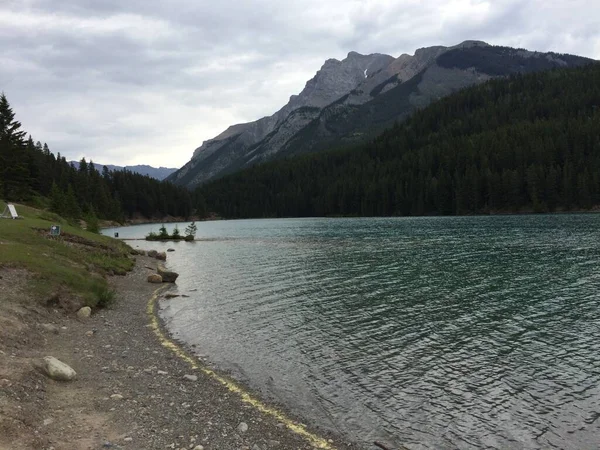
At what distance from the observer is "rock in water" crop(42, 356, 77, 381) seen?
1566cm

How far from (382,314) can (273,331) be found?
313 inches

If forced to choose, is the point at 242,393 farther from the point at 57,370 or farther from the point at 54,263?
the point at 54,263

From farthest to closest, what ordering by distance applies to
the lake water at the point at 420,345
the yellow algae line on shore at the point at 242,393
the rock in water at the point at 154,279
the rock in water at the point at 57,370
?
the rock in water at the point at 154,279 < the rock in water at the point at 57,370 < the lake water at the point at 420,345 < the yellow algae line on shore at the point at 242,393

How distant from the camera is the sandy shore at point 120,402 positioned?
38.8ft

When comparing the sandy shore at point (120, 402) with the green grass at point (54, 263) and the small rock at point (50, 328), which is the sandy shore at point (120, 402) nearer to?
the small rock at point (50, 328)

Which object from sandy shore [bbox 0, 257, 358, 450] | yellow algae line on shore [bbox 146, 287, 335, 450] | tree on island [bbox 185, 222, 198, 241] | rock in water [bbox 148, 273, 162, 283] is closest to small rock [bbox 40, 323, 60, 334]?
sandy shore [bbox 0, 257, 358, 450]

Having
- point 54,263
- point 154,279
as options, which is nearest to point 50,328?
point 54,263

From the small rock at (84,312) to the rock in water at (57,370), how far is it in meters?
10.8

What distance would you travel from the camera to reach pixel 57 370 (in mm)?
15758

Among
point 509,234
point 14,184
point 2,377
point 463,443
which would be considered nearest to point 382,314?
point 463,443

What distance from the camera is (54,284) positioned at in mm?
27094

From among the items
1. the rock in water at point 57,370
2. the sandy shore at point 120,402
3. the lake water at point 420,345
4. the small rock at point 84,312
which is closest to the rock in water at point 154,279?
the lake water at point 420,345

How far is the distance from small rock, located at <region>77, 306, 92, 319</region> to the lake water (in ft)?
18.3

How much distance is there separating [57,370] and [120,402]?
327cm
